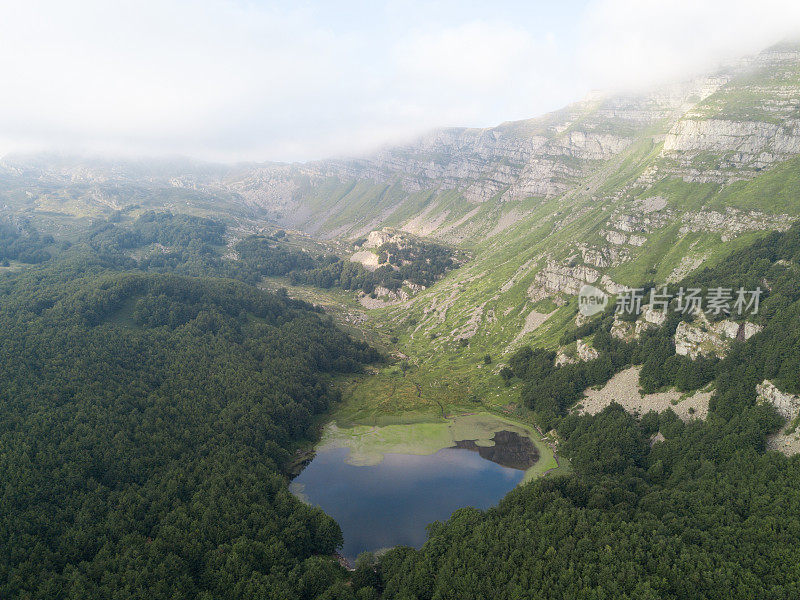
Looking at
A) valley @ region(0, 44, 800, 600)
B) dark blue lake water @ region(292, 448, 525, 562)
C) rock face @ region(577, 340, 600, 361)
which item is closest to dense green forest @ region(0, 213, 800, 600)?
valley @ region(0, 44, 800, 600)

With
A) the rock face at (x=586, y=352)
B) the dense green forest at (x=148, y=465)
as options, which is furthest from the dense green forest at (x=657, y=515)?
the dense green forest at (x=148, y=465)

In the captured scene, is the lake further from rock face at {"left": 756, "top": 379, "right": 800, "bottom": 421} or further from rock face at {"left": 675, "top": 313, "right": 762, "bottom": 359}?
rock face at {"left": 756, "top": 379, "right": 800, "bottom": 421}

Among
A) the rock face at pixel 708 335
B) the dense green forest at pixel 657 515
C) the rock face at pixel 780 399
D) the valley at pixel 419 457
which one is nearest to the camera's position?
the dense green forest at pixel 657 515

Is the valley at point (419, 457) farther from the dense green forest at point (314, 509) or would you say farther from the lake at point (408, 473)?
the lake at point (408, 473)

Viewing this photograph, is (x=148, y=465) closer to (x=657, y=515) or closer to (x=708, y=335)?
(x=657, y=515)

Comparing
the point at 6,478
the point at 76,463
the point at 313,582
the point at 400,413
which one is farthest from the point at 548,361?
the point at 6,478

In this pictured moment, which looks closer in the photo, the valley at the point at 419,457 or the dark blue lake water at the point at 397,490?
the valley at the point at 419,457

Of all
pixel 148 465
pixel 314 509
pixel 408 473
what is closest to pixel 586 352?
pixel 408 473
